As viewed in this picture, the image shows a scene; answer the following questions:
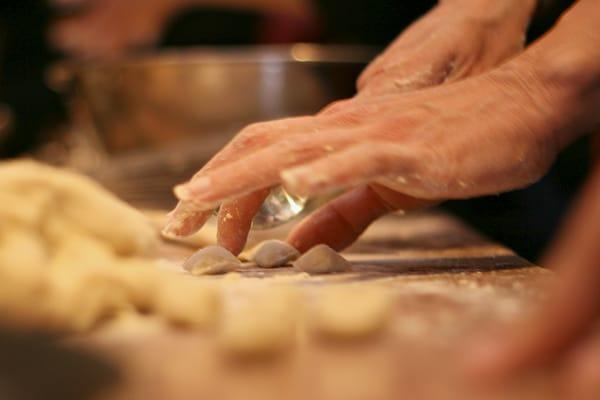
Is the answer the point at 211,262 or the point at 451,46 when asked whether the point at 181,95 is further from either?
the point at 211,262

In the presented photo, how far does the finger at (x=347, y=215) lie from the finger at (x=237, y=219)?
Answer: 0.25 feet

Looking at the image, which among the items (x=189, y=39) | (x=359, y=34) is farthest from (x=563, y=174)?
(x=189, y=39)

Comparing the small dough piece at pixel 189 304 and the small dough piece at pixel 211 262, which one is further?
the small dough piece at pixel 211 262

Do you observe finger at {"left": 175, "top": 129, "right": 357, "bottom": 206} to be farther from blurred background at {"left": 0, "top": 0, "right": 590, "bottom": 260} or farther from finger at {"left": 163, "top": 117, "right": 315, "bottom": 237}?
blurred background at {"left": 0, "top": 0, "right": 590, "bottom": 260}

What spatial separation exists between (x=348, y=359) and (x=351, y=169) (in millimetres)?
252

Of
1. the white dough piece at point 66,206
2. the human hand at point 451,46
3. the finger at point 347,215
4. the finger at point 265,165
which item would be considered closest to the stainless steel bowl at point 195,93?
the human hand at point 451,46

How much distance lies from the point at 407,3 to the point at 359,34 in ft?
1.13

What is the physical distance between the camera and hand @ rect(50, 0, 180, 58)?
2.97 meters

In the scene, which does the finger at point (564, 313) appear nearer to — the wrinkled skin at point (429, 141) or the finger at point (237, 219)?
the wrinkled skin at point (429, 141)

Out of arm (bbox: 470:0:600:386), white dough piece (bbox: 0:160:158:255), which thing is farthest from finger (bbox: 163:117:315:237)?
arm (bbox: 470:0:600:386)

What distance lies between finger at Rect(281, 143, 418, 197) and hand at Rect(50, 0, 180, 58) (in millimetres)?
2176

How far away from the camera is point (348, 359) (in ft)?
1.82

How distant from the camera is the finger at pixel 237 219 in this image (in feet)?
3.17

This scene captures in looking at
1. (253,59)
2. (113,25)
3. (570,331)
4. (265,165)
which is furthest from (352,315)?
(113,25)
